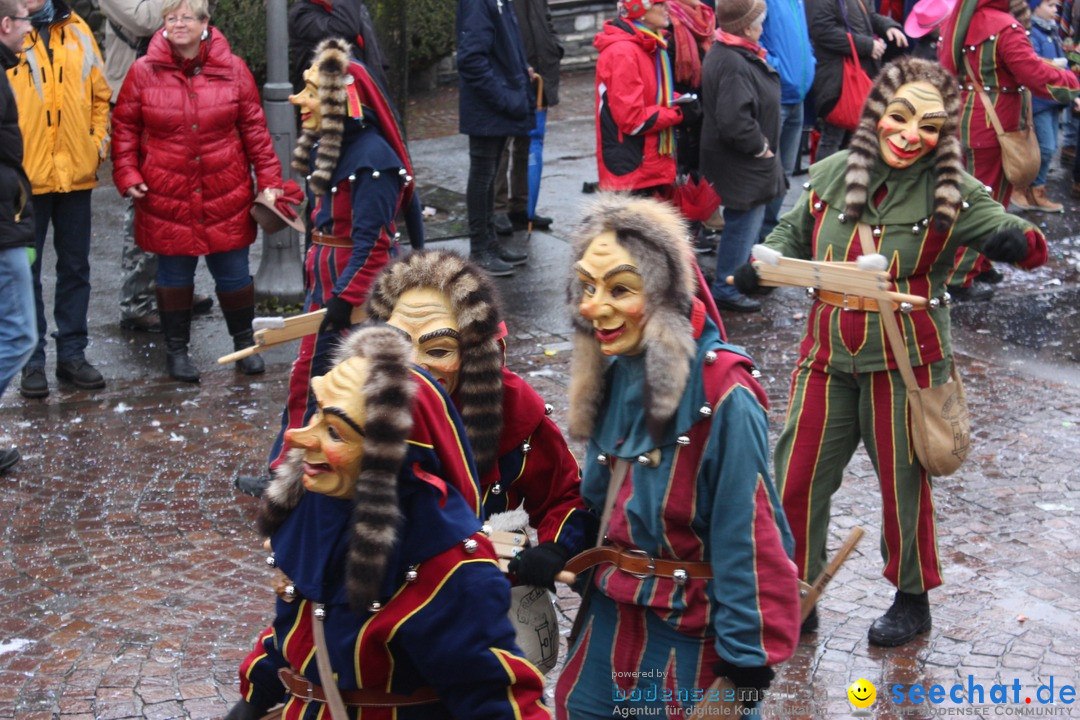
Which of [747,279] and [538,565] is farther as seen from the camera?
[747,279]

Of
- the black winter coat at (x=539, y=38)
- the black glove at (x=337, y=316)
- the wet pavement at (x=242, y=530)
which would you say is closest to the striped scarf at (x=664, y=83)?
the wet pavement at (x=242, y=530)

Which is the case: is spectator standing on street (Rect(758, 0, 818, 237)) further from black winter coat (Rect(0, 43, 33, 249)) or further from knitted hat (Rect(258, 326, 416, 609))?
knitted hat (Rect(258, 326, 416, 609))

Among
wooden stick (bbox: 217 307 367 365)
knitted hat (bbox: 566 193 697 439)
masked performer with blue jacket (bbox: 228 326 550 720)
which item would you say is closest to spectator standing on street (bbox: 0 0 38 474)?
wooden stick (bbox: 217 307 367 365)

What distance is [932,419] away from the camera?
4918mm

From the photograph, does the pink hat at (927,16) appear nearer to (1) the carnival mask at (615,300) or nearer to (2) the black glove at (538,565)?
(1) the carnival mask at (615,300)

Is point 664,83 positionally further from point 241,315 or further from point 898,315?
point 898,315

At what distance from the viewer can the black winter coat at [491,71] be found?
947 cm

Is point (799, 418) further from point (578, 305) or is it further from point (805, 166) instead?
point (805, 166)

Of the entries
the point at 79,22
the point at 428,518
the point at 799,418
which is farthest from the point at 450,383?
the point at 79,22

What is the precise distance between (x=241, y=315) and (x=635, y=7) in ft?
10.3

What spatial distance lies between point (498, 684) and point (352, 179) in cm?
348

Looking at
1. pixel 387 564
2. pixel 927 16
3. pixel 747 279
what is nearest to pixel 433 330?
pixel 387 564

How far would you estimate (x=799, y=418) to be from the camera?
17.0 ft

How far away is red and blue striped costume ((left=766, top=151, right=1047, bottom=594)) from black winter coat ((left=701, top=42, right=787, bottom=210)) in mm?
3578
